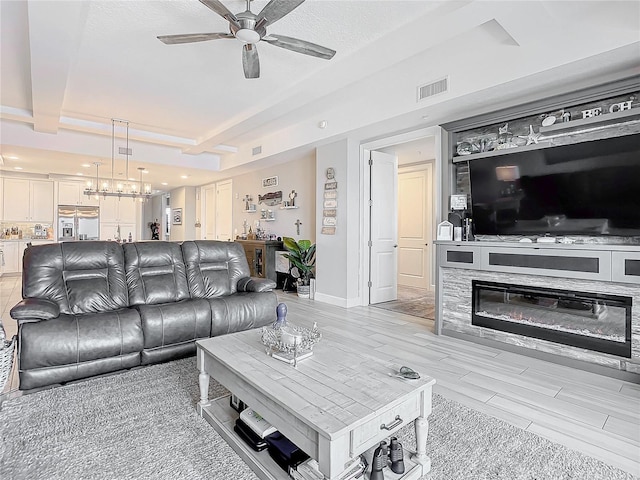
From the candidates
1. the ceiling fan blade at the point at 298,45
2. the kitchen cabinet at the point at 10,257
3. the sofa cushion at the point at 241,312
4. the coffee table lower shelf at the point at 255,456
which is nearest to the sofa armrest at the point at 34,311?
the sofa cushion at the point at 241,312

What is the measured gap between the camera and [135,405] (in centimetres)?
233

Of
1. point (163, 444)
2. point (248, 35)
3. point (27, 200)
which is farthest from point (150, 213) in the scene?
point (163, 444)

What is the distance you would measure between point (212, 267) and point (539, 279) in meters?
3.37

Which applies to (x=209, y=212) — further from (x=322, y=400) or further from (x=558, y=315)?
(x=322, y=400)

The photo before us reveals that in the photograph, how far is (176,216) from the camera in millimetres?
11688

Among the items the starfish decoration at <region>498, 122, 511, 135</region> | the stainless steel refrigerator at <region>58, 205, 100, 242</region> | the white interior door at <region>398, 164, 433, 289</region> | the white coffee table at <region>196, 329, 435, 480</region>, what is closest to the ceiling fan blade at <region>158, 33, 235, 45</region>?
the white coffee table at <region>196, 329, 435, 480</region>

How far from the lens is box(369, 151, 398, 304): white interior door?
570 cm

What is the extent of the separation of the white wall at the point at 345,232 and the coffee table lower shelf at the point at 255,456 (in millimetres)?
3521

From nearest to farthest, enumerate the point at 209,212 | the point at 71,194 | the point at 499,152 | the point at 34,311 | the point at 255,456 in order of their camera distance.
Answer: the point at 255,456, the point at 34,311, the point at 499,152, the point at 71,194, the point at 209,212

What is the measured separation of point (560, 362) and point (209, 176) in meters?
8.26

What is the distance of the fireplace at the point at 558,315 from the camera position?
9.48ft

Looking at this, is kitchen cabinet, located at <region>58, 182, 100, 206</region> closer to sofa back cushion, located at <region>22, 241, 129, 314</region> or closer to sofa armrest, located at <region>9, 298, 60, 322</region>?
sofa back cushion, located at <region>22, 241, 129, 314</region>

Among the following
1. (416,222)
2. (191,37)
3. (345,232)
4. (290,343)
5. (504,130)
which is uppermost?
Answer: (191,37)

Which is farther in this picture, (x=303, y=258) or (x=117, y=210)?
(x=117, y=210)
